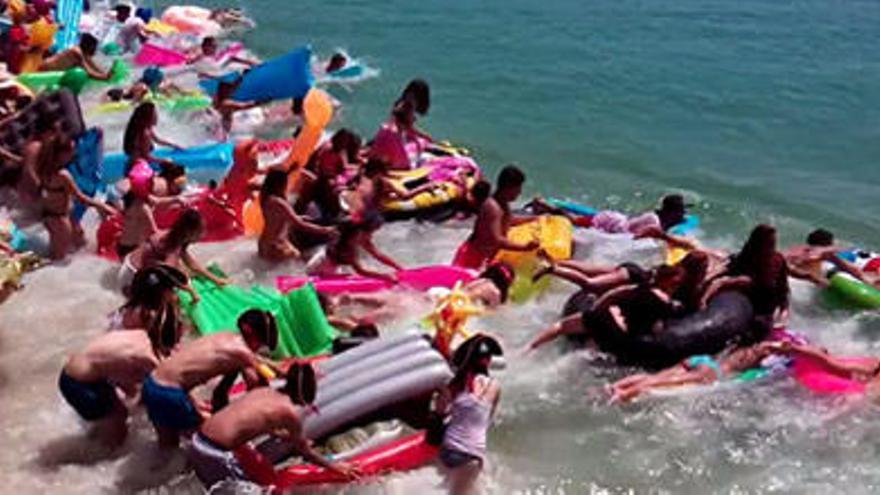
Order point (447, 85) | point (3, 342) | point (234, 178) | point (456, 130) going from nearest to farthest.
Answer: point (3, 342) → point (234, 178) → point (456, 130) → point (447, 85)

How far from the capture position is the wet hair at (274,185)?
845 cm

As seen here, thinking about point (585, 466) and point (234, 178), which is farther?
point (234, 178)

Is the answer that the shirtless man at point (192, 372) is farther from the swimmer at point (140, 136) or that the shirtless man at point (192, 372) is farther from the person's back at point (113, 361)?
the swimmer at point (140, 136)

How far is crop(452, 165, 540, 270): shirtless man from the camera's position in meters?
8.32

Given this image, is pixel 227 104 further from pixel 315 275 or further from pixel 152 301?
pixel 152 301

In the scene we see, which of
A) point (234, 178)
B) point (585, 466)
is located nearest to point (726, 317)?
point (585, 466)

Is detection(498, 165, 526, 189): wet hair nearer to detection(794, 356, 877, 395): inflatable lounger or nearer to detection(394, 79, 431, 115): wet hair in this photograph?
detection(394, 79, 431, 115): wet hair

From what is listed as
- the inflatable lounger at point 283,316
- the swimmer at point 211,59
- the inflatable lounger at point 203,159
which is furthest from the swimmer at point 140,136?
the swimmer at point 211,59

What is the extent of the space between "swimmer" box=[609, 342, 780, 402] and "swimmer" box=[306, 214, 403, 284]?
2164mm

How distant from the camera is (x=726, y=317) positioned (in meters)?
7.18

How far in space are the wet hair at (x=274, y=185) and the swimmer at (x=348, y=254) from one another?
0.60 meters

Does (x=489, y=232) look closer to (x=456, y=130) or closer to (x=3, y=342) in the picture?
(x=3, y=342)

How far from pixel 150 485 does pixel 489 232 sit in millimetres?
3657

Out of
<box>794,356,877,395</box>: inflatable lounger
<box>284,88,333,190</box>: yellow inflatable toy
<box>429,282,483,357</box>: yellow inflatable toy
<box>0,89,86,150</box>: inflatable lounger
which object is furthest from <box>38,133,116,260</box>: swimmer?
<box>794,356,877,395</box>: inflatable lounger
